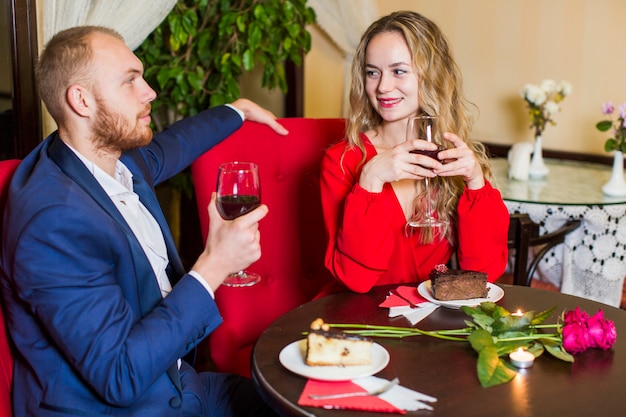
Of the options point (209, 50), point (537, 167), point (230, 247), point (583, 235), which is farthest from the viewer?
point (537, 167)

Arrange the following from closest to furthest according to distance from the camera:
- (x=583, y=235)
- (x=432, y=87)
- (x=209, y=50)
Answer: (x=432, y=87) → (x=583, y=235) → (x=209, y=50)

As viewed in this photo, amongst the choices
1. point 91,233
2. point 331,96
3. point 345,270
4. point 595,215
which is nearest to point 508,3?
point 331,96

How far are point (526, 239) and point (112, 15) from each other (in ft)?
6.16

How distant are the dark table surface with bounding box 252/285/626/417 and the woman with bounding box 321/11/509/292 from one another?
32 centimetres

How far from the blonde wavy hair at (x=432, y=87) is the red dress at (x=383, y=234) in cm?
7

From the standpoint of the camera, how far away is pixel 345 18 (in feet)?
14.4

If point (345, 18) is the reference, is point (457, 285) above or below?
below

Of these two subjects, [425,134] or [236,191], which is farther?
[425,134]

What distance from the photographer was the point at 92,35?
1660 millimetres

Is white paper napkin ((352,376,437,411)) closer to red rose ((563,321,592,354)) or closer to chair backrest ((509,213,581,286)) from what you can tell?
red rose ((563,321,592,354))

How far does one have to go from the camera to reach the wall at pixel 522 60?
409 cm

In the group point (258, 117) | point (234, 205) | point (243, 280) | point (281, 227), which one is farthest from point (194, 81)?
point (234, 205)

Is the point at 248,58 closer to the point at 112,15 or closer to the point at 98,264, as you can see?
the point at 112,15

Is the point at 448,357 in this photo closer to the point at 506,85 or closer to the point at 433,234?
the point at 433,234
